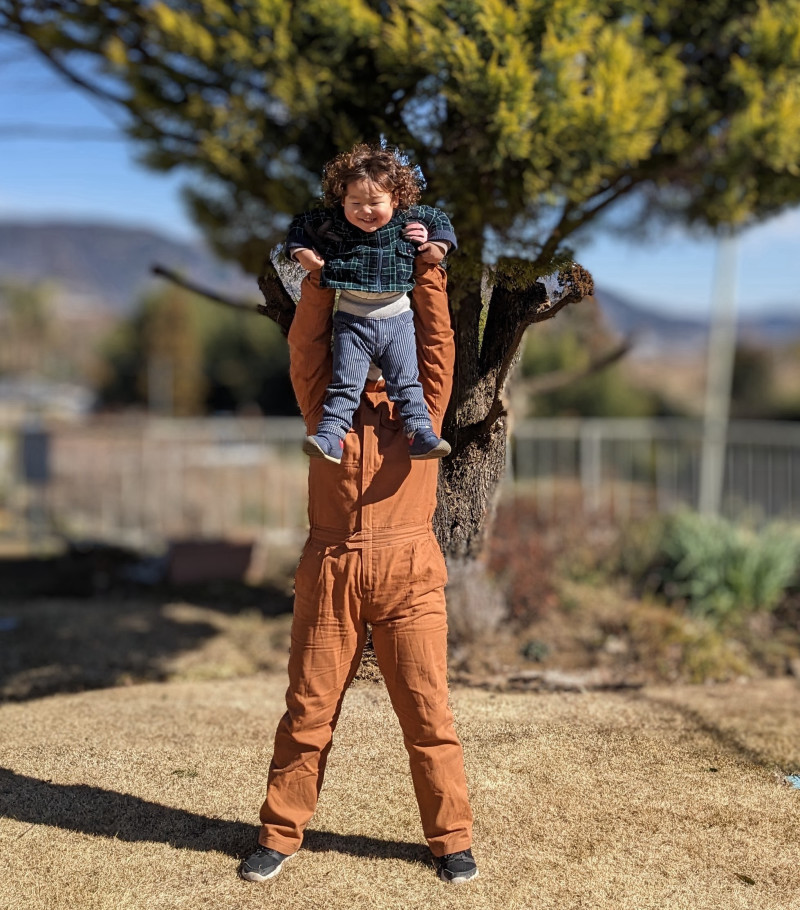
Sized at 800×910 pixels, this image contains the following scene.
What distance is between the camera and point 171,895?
276cm

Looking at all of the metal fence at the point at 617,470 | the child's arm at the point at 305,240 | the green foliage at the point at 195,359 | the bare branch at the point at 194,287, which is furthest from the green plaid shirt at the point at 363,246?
the green foliage at the point at 195,359

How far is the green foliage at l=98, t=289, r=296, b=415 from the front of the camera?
119ft

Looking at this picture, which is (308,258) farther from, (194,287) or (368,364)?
(194,287)

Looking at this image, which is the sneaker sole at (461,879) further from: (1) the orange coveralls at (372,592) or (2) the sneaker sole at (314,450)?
(2) the sneaker sole at (314,450)

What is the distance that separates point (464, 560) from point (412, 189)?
2.79 m

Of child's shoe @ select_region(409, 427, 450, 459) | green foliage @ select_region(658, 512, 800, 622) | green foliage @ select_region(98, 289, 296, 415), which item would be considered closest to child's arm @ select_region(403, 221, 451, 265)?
child's shoe @ select_region(409, 427, 450, 459)

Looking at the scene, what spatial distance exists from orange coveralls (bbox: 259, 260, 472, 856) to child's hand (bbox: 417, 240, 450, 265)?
0.12ft

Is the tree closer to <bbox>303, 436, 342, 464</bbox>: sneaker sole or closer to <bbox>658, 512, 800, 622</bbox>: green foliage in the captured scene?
<bbox>303, 436, 342, 464</bbox>: sneaker sole

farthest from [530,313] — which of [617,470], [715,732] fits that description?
[617,470]

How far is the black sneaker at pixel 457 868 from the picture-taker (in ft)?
9.28

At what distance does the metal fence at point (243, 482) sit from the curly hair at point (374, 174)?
7.16 m

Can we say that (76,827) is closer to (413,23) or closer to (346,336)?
(346,336)

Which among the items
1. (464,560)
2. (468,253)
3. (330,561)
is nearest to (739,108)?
(468,253)

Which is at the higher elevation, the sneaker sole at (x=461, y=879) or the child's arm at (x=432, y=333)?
the child's arm at (x=432, y=333)
